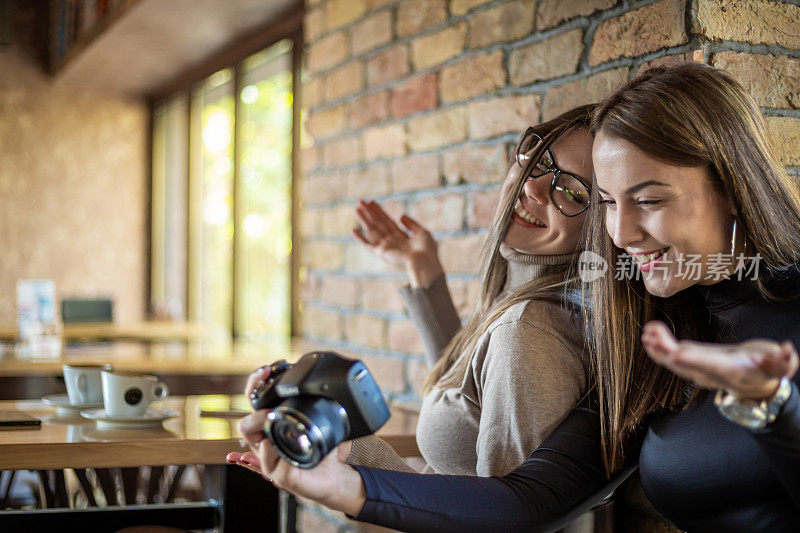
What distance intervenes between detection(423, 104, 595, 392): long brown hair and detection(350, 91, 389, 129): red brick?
82 centimetres

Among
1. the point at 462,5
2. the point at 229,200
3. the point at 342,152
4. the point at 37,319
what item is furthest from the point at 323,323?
the point at 229,200

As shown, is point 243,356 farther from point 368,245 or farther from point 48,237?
point 48,237

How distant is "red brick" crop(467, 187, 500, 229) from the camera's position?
5.88ft

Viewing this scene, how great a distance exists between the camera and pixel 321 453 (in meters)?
0.87

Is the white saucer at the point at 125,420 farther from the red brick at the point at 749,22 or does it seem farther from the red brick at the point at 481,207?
the red brick at the point at 749,22

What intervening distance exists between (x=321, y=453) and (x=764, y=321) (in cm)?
63

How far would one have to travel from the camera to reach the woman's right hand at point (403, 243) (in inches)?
70.2

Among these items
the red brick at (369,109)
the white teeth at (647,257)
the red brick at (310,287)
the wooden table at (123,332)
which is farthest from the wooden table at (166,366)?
the white teeth at (647,257)

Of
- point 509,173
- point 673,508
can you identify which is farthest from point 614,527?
point 509,173

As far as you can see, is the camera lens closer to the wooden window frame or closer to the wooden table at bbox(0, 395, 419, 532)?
the wooden table at bbox(0, 395, 419, 532)

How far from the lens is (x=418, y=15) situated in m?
2.07

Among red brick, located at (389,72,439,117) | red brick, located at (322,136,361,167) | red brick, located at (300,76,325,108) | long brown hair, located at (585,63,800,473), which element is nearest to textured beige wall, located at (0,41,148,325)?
red brick, located at (300,76,325,108)

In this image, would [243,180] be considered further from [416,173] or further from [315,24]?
[416,173]

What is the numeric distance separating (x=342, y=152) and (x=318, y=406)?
1.63 meters
